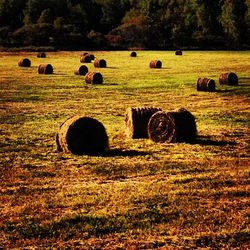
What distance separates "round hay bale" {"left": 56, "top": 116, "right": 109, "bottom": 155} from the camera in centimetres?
1367

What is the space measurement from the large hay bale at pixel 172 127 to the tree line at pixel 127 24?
253ft

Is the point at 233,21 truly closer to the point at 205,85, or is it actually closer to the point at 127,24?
the point at 127,24

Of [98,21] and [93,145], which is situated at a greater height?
[98,21]

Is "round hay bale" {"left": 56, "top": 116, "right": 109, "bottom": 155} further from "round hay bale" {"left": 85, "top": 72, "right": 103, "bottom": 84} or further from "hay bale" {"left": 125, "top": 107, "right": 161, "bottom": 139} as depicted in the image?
"round hay bale" {"left": 85, "top": 72, "right": 103, "bottom": 84}

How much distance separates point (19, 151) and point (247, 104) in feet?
42.4

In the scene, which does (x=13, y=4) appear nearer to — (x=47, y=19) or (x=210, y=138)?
(x=47, y=19)

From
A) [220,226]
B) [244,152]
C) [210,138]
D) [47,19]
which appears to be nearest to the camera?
[220,226]

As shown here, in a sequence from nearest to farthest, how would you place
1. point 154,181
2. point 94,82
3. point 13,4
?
point 154,181, point 94,82, point 13,4

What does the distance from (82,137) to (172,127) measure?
2904 mm

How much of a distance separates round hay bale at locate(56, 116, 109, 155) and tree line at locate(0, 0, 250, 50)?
77.9 metres

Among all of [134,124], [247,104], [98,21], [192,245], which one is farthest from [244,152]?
[98,21]

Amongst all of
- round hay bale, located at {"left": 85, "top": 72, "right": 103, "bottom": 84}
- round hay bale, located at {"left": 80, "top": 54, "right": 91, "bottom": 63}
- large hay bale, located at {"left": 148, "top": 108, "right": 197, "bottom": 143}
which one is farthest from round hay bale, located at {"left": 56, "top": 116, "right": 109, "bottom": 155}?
round hay bale, located at {"left": 80, "top": 54, "right": 91, "bottom": 63}

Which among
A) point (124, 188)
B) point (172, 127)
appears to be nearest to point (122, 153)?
point (172, 127)

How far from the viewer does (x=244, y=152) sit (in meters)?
13.8
